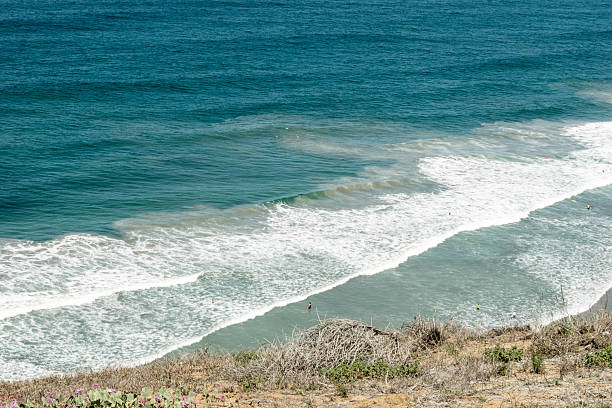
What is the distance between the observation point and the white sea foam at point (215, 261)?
1634 cm

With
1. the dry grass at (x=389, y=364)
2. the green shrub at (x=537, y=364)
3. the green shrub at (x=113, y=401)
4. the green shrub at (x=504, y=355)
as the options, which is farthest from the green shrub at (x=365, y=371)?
the green shrub at (x=113, y=401)

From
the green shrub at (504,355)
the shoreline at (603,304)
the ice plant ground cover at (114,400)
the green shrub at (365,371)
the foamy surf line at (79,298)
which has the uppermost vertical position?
the ice plant ground cover at (114,400)

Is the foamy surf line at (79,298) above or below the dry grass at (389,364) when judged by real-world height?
below

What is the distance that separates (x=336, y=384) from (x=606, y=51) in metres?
59.4

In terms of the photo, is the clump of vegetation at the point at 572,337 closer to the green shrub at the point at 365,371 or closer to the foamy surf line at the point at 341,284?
the foamy surf line at the point at 341,284

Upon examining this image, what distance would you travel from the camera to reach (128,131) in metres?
32.7

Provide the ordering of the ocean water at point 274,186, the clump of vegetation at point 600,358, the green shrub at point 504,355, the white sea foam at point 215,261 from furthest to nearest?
the ocean water at point 274,186 < the white sea foam at point 215,261 < the green shrub at point 504,355 < the clump of vegetation at point 600,358

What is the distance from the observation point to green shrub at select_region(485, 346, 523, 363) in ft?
36.2

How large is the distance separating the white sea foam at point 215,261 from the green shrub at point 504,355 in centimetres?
747

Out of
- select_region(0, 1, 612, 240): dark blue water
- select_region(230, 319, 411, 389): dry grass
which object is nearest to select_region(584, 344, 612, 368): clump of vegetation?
select_region(230, 319, 411, 389): dry grass

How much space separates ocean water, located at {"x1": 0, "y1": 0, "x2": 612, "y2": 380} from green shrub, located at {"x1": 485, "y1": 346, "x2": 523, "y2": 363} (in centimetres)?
571

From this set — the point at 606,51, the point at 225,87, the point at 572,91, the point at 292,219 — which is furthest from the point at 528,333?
the point at 606,51

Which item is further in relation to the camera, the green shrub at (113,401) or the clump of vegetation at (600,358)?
the clump of vegetation at (600,358)

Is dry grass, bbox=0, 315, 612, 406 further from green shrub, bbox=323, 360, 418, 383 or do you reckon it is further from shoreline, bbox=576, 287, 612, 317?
shoreline, bbox=576, 287, 612, 317
